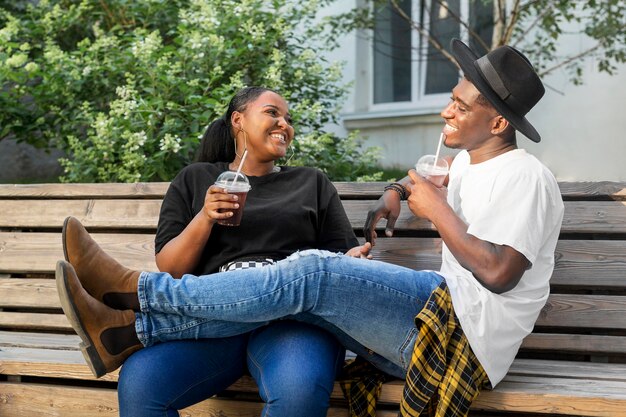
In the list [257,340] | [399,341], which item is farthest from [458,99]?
[257,340]

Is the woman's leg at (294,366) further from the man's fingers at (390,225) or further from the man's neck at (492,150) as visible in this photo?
the man's neck at (492,150)

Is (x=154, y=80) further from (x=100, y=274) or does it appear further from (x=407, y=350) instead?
(x=407, y=350)

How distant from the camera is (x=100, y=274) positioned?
309cm

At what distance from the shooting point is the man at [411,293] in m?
2.98

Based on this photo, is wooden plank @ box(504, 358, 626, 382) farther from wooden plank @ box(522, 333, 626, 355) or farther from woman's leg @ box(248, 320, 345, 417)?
woman's leg @ box(248, 320, 345, 417)

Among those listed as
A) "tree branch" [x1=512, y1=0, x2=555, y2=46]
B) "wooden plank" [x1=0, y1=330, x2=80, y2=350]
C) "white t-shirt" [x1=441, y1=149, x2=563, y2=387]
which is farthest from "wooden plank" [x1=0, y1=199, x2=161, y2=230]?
"tree branch" [x1=512, y1=0, x2=555, y2=46]

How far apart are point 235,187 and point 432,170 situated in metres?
0.70

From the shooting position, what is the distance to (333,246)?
3654mm

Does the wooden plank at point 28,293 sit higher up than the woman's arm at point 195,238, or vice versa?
the woman's arm at point 195,238

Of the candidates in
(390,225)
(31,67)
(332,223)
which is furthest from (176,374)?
(31,67)

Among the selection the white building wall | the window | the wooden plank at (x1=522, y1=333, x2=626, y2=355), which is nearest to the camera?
the wooden plank at (x1=522, y1=333, x2=626, y2=355)

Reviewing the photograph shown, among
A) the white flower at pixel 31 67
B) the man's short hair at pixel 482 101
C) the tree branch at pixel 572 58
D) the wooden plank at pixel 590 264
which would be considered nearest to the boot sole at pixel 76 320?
the man's short hair at pixel 482 101

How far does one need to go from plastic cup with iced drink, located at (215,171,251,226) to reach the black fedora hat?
831 millimetres

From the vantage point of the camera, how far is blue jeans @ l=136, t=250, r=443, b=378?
301 centimetres
